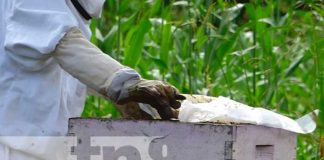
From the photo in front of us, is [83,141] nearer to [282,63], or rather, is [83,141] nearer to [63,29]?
[63,29]

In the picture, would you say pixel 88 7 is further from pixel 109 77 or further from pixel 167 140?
pixel 167 140

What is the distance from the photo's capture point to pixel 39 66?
3.00 metres

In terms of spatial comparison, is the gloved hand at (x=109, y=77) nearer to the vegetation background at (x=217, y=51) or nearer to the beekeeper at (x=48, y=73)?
the beekeeper at (x=48, y=73)

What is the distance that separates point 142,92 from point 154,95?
0.03 meters

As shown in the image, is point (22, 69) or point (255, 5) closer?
point (22, 69)

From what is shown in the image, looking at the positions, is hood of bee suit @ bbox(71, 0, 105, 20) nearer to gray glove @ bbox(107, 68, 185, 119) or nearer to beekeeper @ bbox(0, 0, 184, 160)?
beekeeper @ bbox(0, 0, 184, 160)

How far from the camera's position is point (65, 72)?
3184mm

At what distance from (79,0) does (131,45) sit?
1.54m

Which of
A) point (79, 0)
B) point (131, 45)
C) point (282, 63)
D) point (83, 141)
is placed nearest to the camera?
point (83, 141)

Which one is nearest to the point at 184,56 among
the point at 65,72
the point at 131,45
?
the point at 131,45

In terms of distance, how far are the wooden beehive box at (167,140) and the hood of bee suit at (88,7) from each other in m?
0.40

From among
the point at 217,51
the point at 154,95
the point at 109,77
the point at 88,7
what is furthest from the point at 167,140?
the point at 217,51

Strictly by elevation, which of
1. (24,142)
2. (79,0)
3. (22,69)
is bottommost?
(24,142)

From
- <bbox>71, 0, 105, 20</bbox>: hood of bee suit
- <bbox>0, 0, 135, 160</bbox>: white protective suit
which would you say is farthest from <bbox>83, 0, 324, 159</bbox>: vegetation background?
<bbox>0, 0, 135, 160</bbox>: white protective suit
